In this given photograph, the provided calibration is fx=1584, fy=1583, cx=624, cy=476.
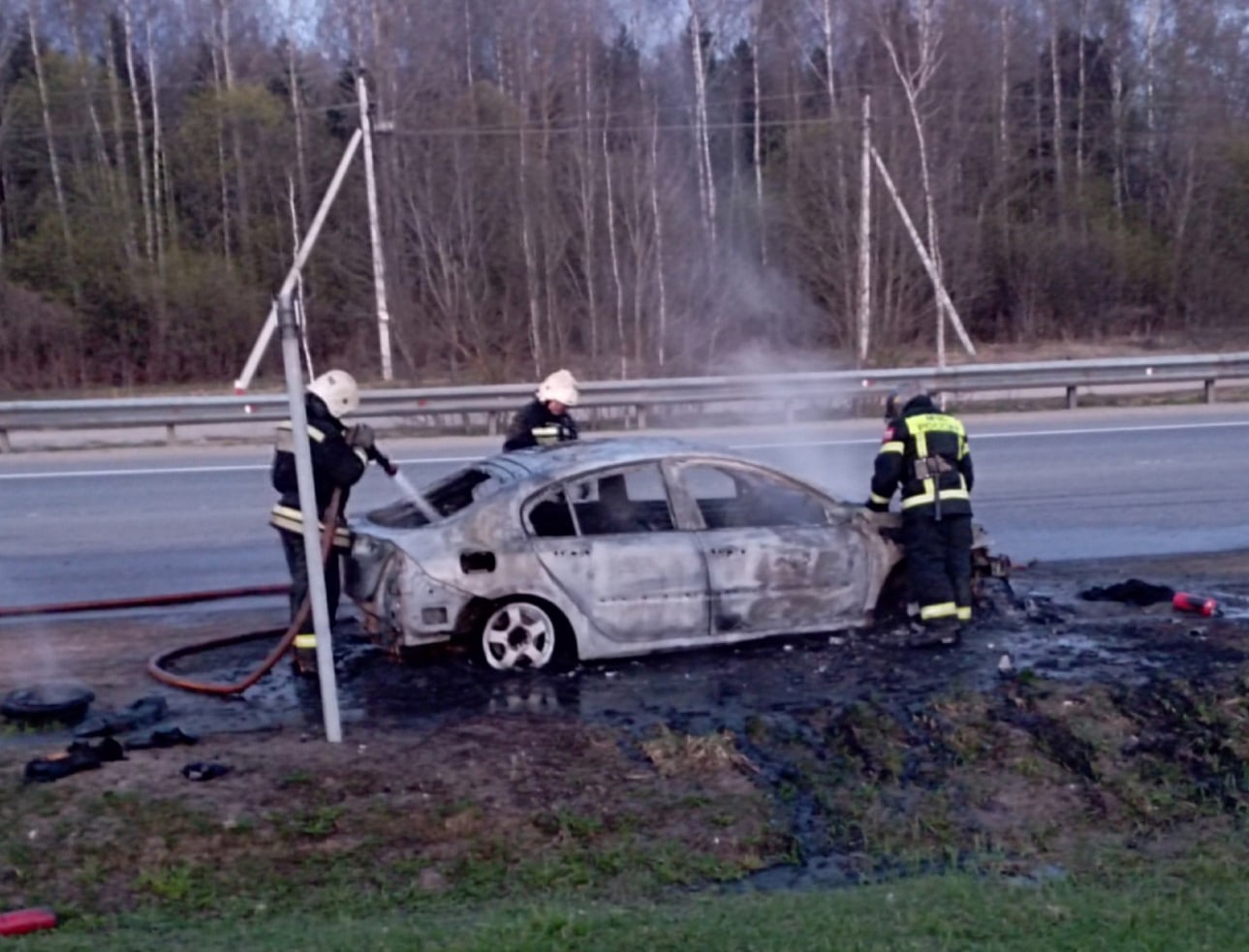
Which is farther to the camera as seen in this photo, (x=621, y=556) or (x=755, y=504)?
(x=755, y=504)

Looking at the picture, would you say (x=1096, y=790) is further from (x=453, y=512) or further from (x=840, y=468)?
(x=840, y=468)

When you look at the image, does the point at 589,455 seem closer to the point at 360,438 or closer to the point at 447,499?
the point at 447,499

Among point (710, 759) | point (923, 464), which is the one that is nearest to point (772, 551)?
point (923, 464)

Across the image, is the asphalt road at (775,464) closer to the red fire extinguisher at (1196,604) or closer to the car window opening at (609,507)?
the red fire extinguisher at (1196,604)

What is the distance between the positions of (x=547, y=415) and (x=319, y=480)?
2.98 metres

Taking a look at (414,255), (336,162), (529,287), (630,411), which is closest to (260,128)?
(336,162)

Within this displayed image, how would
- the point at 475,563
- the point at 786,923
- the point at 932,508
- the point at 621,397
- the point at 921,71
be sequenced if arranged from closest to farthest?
1. the point at 786,923
2. the point at 475,563
3. the point at 932,508
4. the point at 621,397
5. the point at 921,71

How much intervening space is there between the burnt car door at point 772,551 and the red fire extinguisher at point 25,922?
4.31m

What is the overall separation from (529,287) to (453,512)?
25.3 m

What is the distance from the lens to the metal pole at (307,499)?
6.66m

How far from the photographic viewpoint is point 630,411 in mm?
21891

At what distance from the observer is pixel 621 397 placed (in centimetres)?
2125

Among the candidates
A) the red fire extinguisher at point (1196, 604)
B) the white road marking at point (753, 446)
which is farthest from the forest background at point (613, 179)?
→ the red fire extinguisher at point (1196, 604)

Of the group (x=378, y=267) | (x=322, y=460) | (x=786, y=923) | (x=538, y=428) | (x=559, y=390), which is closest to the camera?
(x=786, y=923)
